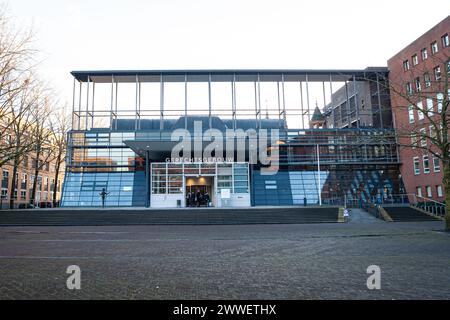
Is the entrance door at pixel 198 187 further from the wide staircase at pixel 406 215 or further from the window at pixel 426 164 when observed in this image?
the window at pixel 426 164

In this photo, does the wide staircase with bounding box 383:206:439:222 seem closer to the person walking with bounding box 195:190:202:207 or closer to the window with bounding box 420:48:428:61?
the window with bounding box 420:48:428:61

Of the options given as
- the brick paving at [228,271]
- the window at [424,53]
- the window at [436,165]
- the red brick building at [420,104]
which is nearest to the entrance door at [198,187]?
the red brick building at [420,104]

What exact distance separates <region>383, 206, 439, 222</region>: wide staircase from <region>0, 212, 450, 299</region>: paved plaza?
46.2 feet

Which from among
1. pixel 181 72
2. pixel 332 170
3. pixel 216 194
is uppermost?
pixel 181 72

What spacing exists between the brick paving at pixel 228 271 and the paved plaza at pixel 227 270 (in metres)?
0.02

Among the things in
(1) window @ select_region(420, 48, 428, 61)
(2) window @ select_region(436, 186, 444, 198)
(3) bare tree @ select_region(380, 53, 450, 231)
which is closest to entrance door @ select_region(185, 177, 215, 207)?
(3) bare tree @ select_region(380, 53, 450, 231)

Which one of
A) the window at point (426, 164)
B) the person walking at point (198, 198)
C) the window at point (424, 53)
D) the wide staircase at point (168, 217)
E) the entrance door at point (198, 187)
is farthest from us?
the entrance door at point (198, 187)

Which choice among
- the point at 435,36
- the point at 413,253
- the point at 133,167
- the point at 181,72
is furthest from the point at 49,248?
the point at 435,36

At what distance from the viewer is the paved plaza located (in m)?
5.75

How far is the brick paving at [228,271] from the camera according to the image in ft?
18.8

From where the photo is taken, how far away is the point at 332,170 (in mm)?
41281
